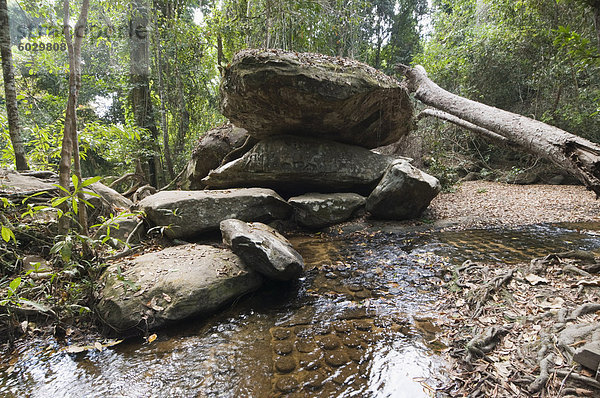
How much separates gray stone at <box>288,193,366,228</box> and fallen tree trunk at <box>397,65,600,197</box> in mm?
3162

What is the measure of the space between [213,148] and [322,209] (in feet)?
15.7

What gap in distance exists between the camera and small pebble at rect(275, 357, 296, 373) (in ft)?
7.88

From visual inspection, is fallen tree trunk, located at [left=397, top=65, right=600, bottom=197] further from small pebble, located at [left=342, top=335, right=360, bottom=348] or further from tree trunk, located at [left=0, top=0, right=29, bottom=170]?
tree trunk, located at [left=0, top=0, right=29, bottom=170]

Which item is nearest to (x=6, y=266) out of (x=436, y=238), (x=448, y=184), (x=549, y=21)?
(x=436, y=238)

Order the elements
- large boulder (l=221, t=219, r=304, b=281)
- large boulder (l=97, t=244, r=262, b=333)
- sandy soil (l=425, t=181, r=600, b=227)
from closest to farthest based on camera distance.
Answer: large boulder (l=97, t=244, r=262, b=333), large boulder (l=221, t=219, r=304, b=281), sandy soil (l=425, t=181, r=600, b=227)

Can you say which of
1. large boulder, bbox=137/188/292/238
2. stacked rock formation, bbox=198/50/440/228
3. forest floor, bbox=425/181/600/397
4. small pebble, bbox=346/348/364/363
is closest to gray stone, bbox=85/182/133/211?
large boulder, bbox=137/188/292/238

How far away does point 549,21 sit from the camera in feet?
29.7

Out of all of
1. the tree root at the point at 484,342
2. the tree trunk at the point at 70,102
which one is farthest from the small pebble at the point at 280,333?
the tree trunk at the point at 70,102

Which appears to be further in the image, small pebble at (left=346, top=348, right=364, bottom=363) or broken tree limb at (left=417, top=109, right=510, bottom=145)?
broken tree limb at (left=417, top=109, right=510, bottom=145)

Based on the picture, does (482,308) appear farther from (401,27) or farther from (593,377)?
(401,27)

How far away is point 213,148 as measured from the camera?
29.9ft

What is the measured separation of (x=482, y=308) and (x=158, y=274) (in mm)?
3964

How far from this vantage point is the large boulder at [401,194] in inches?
259

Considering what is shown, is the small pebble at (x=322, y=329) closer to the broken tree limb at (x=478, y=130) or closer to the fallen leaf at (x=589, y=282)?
the fallen leaf at (x=589, y=282)
